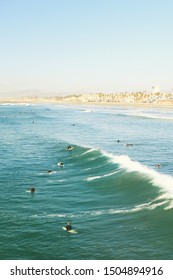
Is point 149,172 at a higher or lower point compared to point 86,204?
higher

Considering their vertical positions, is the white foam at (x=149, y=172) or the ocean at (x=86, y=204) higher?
the white foam at (x=149, y=172)

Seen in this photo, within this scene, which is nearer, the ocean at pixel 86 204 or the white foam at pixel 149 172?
the ocean at pixel 86 204

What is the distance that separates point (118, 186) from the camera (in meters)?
35.7

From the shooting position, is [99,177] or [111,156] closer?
[99,177]

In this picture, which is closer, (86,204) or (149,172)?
(86,204)

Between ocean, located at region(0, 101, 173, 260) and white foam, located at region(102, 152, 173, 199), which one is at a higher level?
white foam, located at region(102, 152, 173, 199)

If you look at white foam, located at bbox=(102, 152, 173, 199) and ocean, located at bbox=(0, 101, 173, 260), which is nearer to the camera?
ocean, located at bbox=(0, 101, 173, 260)

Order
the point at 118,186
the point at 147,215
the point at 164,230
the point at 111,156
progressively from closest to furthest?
the point at 164,230 < the point at 147,215 < the point at 118,186 < the point at 111,156
